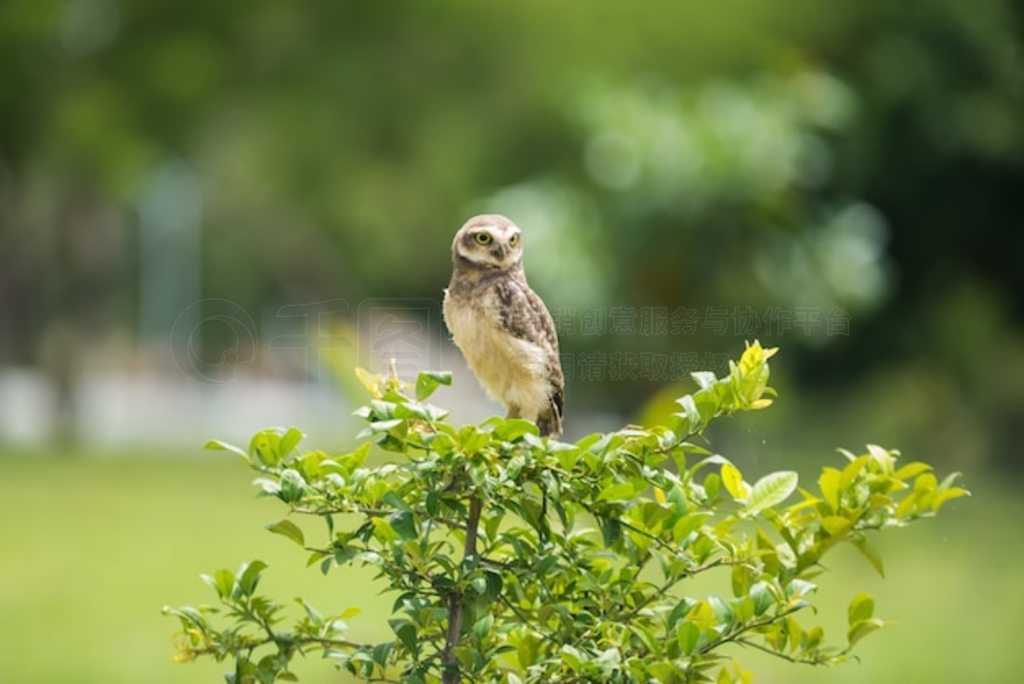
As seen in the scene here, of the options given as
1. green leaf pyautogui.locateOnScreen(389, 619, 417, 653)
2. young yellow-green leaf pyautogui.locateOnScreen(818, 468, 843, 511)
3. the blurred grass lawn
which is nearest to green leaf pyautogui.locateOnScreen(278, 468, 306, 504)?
green leaf pyautogui.locateOnScreen(389, 619, 417, 653)

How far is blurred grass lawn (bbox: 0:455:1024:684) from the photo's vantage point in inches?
248

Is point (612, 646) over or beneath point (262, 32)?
beneath

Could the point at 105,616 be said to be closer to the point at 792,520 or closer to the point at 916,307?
the point at 792,520

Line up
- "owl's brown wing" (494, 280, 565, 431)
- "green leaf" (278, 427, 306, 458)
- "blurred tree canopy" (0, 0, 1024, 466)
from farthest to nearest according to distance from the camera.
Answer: "blurred tree canopy" (0, 0, 1024, 466) < "owl's brown wing" (494, 280, 565, 431) < "green leaf" (278, 427, 306, 458)

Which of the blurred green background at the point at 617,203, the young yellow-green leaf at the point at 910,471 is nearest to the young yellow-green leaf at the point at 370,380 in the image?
the young yellow-green leaf at the point at 910,471

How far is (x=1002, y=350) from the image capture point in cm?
1233

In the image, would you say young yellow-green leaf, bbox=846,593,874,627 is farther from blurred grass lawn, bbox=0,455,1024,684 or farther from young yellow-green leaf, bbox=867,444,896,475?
blurred grass lawn, bbox=0,455,1024,684

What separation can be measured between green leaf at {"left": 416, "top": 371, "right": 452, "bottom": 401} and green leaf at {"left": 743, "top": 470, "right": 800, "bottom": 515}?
1.90 ft

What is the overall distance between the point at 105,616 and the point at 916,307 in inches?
323

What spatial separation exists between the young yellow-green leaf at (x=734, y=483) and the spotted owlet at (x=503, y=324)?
0.81 meters

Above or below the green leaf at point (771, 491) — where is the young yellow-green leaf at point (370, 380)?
above

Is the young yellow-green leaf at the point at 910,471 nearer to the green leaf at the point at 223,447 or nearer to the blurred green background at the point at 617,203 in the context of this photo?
the green leaf at the point at 223,447

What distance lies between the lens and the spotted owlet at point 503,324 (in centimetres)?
295

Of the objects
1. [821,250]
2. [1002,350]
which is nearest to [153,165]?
[821,250]
